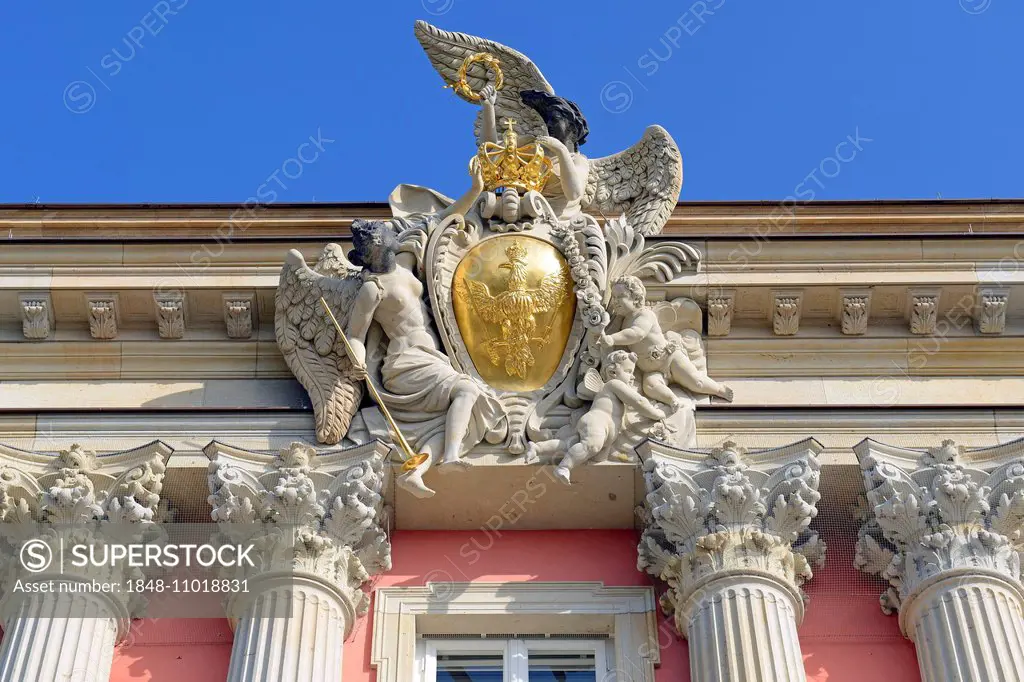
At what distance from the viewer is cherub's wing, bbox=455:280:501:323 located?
1847cm

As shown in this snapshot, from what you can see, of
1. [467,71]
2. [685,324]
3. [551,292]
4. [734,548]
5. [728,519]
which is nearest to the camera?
[734,548]

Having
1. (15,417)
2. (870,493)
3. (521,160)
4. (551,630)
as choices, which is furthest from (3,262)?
(870,493)

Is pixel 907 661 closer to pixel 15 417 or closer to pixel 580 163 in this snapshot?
pixel 580 163

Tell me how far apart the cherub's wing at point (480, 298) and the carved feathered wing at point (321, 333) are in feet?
3.42

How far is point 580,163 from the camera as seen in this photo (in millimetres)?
20281

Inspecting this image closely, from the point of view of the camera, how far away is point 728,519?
1670 centimetres

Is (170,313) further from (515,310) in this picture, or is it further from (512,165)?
(512,165)

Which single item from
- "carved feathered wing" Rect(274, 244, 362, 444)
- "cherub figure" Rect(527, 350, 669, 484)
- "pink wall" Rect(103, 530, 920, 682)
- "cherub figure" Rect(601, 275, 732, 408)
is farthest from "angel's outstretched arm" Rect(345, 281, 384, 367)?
"cherub figure" Rect(601, 275, 732, 408)

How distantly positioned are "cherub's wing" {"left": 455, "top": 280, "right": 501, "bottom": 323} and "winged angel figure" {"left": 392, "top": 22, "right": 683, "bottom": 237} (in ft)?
5.45

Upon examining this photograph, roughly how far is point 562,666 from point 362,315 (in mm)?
3897

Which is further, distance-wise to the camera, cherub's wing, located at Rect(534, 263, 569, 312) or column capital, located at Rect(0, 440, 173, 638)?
cherub's wing, located at Rect(534, 263, 569, 312)

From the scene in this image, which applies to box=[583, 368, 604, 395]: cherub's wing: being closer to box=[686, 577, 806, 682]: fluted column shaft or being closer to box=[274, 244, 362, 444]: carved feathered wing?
box=[274, 244, 362, 444]: carved feathered wing

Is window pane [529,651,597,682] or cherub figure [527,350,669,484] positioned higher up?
cherub figure [527,350,669,484]

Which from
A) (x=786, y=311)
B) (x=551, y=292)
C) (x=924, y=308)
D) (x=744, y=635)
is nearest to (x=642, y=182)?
A: (x=786, y=311)
